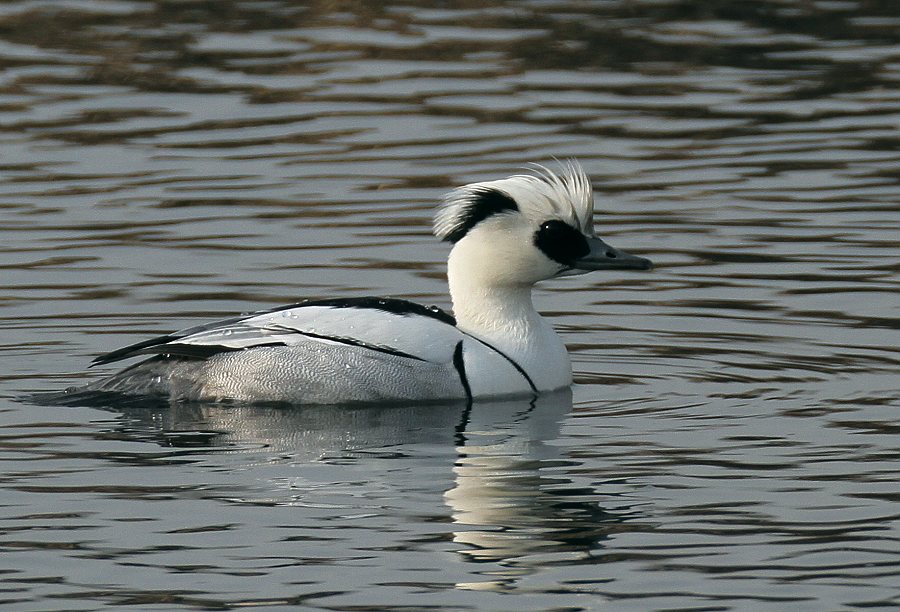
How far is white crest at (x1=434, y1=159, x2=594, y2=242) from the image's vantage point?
1235 centimetres

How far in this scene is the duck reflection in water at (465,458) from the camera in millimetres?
9156

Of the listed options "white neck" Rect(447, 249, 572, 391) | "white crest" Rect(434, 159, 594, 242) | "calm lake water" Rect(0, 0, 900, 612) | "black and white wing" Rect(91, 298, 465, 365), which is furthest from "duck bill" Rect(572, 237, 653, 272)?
"black and white wing" Rect(91, 298, 465, 365)

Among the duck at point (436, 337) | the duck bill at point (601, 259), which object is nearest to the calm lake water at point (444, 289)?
the duck at point (436, 337)

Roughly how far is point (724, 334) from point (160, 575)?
231 inches

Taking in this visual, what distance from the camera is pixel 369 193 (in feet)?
59.3

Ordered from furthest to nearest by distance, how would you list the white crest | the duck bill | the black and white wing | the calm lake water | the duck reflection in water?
the duck bill
the white crest
the black and white wing
the duck reflection in water
the calm lake water

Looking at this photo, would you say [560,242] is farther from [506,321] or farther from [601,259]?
[506,321]

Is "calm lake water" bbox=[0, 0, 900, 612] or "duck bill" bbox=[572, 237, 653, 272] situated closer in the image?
"calm lake water" bbox=[0, 0, 900, 612]

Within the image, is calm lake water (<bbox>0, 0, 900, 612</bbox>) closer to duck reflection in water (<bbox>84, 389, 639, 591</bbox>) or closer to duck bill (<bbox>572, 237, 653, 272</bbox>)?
duck reflection in water (<bbox>84, 389, 639, 591</bbox>)

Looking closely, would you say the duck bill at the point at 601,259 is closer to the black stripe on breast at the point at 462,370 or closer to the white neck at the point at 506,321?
the white neck at the point at 506,321

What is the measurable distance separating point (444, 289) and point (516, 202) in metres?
2.65

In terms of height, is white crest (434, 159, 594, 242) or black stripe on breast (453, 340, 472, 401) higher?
white crest (434, 159, 594, 242)

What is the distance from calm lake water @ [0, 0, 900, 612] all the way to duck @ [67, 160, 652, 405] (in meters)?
0.19

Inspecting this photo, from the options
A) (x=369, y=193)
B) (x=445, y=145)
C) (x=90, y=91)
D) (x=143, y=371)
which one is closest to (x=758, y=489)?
(x=143, y=371)
